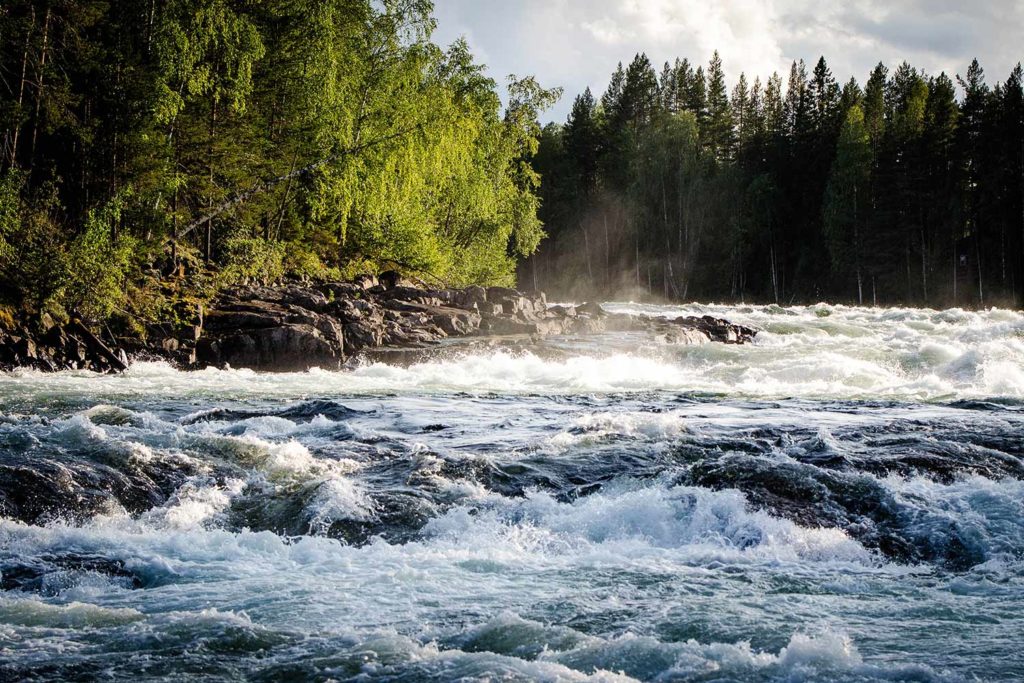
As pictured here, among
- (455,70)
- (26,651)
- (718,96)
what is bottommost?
(26,651)

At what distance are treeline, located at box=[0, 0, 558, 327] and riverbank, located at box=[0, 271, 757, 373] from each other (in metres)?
0.80

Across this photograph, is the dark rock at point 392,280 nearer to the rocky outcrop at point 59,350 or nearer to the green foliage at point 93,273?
the green foliage at point 93,273

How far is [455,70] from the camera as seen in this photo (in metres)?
34.3

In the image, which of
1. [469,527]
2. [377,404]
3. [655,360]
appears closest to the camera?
[469,527]

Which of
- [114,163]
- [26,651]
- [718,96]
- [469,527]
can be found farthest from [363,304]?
[718,96]

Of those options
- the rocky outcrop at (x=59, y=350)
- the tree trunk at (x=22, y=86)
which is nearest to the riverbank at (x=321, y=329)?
the rocky outcrop at (x=59, y=350)

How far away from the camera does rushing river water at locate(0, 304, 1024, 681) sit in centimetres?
461

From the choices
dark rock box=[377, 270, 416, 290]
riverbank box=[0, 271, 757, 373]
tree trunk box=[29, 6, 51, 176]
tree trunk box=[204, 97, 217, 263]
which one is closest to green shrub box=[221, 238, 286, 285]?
tree trunk box=[204, 97, 217, 263]

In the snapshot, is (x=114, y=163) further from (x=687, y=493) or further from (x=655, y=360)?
(x=687, y=493)

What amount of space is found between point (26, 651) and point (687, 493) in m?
5.20

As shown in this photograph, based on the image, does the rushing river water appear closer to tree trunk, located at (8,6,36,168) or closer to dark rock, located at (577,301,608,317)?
tree trunk, located at (8,6,36,168)

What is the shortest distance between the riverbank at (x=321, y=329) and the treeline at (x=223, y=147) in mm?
798

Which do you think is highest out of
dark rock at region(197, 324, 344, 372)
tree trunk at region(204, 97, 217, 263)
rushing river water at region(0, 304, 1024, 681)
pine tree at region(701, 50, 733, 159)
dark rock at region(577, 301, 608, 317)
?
pine tree at region(701, 50, 733, 159)

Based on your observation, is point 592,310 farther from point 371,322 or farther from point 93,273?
point 93,273
